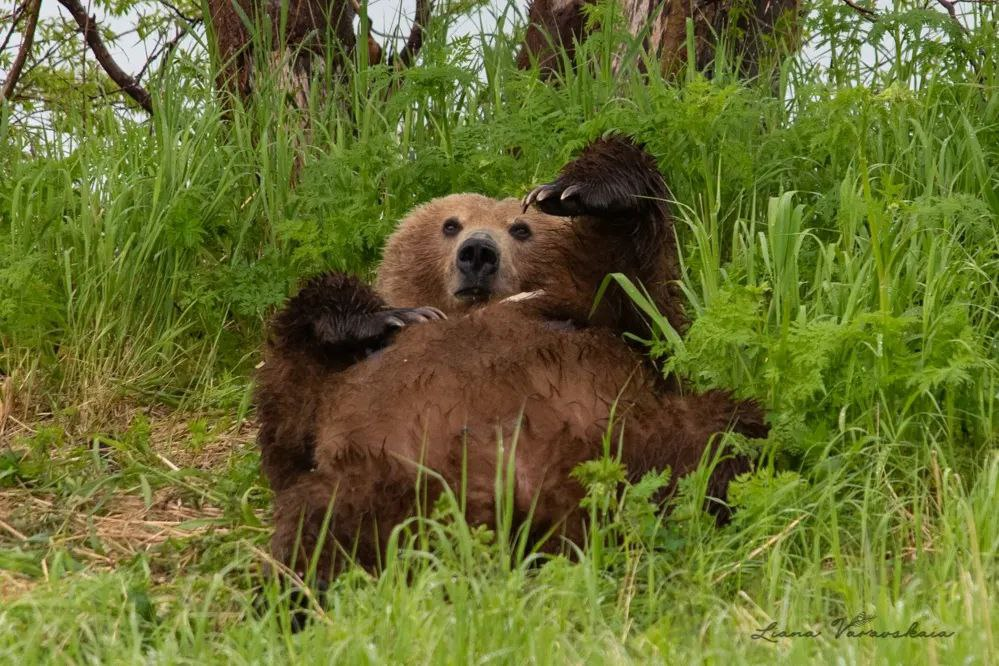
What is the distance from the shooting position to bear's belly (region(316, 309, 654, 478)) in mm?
3969

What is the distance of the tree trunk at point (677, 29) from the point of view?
6.94 metres

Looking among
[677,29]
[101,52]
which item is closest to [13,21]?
[101,52]

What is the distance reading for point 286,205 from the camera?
6.55m

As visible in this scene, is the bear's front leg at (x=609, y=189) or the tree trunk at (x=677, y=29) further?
the tree trunk at (x=677, y=29)

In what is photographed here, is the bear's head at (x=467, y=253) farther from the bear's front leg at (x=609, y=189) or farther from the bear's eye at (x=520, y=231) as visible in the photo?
the bear's front leg at (x=609, y=189)

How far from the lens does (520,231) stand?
560 centimetres

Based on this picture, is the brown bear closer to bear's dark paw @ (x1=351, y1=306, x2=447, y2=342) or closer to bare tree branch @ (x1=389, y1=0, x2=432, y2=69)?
bear's dark paw @ (x1=351, y1=306, x2=447, y2=342)

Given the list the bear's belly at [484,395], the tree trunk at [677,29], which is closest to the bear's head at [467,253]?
the bear's belly at [484,395]

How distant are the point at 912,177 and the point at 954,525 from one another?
83.5 inches

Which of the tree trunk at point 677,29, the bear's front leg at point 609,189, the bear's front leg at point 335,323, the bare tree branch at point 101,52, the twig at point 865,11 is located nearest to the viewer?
the bear's front leg at point 335,323

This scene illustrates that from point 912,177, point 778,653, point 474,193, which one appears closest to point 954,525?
point 778,653

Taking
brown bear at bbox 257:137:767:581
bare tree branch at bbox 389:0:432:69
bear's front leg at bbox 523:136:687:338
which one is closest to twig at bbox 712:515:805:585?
brown bear at bbox 257:137:767:581

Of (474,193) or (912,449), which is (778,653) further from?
(474,193)

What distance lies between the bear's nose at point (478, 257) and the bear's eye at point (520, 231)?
0.88 feet
